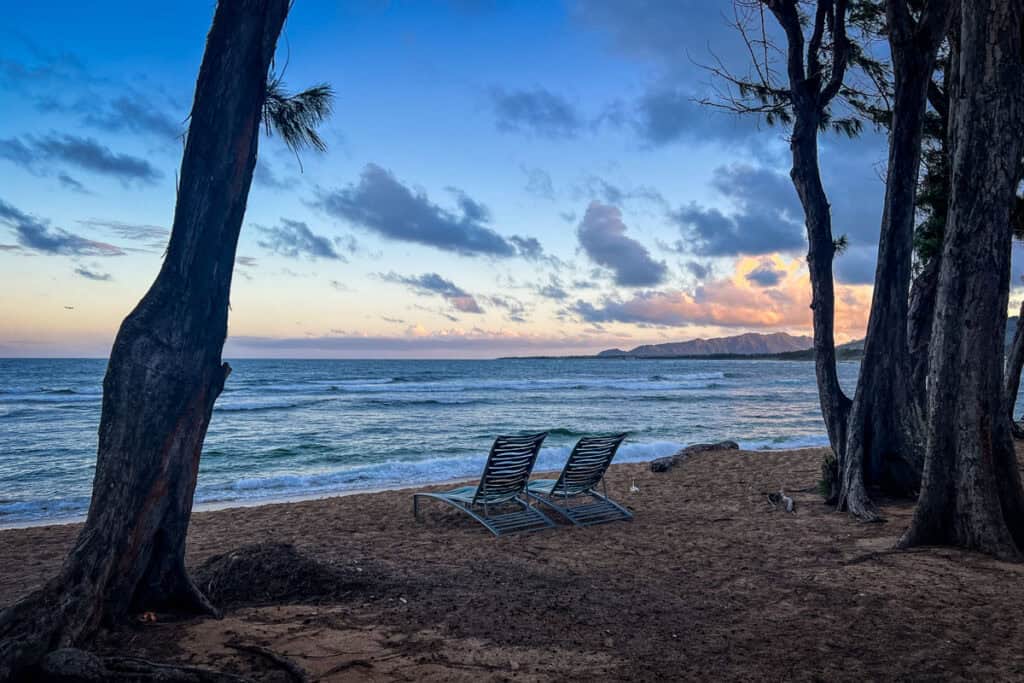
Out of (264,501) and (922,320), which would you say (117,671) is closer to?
(264,501)

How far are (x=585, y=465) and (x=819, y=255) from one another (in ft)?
12.3

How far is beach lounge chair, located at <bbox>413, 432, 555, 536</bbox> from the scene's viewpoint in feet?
23.9

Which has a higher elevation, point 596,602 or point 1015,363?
point 1015,363

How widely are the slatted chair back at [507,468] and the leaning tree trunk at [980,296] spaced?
11.8 feet

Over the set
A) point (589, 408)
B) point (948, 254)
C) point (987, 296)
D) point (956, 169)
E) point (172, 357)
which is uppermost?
point (956, 169)

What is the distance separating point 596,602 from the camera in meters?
4.66

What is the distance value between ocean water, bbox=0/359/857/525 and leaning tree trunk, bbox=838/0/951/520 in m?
7.61

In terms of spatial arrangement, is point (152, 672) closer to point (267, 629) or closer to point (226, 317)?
point (267, 629)

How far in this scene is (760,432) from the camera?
21688mm

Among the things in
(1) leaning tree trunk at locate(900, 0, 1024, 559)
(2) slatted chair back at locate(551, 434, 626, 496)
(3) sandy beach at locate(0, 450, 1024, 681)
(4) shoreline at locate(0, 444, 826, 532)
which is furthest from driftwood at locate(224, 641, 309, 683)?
(4) shoreline at locate(0, 444, 826, 532)

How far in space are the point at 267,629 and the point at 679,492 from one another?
6507mm

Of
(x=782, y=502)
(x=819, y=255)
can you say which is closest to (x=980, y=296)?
(x=819, y=255)

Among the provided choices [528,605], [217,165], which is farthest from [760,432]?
[217,165]

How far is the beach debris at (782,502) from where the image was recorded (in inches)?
311
